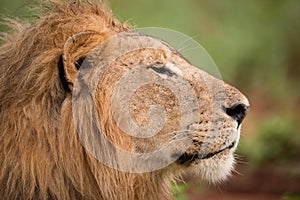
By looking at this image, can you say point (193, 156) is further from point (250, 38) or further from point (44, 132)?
point (250, 38)

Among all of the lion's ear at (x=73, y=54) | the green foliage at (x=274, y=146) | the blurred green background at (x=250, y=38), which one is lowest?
the lion's ear at (x=73, y=54)

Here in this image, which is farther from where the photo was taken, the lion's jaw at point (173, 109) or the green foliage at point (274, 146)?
the green foliage at point (274, 146)

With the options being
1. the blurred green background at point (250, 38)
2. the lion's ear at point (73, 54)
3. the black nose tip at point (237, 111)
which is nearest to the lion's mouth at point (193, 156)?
the black nose tip at point (237, 111)

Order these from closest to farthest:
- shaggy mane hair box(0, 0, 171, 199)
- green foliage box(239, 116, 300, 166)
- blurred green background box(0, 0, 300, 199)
Result: shaggy mane hair box(0, 0, 171, 199) < green foliage box(239, 116, 300, 166) < blurred green background box(0, 0, 300, 199)

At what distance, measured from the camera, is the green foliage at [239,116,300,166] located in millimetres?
8336

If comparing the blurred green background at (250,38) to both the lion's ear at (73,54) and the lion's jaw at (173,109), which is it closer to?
the lion's jaw at (173,109)

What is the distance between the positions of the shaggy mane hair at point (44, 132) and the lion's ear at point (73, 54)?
0.03ft

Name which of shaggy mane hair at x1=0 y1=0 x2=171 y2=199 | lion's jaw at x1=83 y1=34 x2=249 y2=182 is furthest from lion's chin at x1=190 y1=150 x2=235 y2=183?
shaggy mane hair at x1=0 y1=0 x2=171 y2=199

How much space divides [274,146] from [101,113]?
4.48 metres

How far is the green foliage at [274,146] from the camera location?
8.34 meters

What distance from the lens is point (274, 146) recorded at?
8.48 meters

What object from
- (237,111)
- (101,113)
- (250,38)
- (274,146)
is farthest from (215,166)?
(250,38)

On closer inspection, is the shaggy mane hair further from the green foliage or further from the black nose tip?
the green foliage

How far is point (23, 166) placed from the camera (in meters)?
4.08
